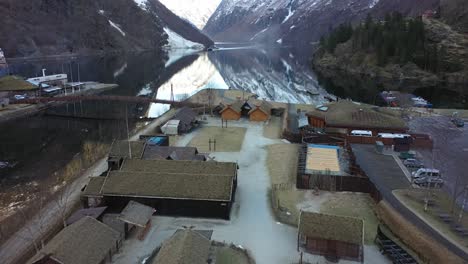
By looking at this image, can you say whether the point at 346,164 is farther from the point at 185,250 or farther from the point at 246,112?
the point at 246,112

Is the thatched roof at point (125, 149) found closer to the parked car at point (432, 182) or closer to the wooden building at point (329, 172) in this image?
the wooden building at point (329, 172)

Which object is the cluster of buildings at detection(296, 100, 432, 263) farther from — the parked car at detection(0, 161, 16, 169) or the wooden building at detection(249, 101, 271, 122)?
the parked car at detection(0, 161, 16, 169)

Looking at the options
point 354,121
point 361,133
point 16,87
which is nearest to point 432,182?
point 361,133

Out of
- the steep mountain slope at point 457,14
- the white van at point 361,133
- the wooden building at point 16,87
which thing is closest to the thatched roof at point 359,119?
the white van at point 361,133

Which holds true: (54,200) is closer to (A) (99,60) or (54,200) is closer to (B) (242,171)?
(B) (242,171)

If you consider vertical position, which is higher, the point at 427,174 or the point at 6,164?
the point at 427,174

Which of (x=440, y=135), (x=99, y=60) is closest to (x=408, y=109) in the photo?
(x=440, y=135)

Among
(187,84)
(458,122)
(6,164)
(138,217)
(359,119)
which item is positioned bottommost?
(6,164)
